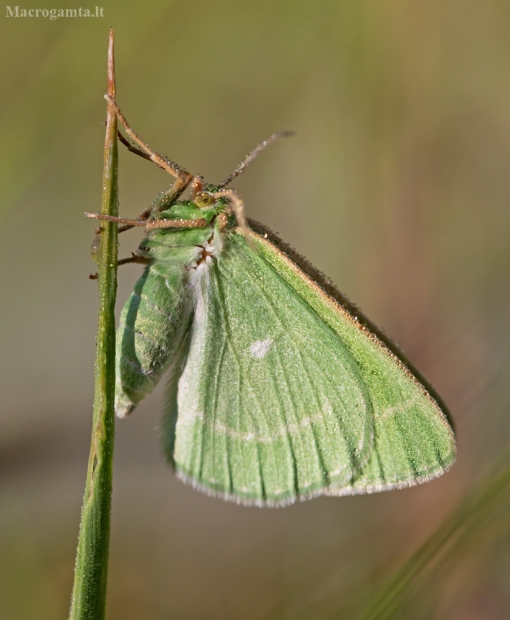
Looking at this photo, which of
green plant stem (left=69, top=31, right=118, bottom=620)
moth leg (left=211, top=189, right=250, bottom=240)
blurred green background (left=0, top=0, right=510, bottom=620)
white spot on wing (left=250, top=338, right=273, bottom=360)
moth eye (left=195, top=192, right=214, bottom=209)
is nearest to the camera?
green plant stem (left=69, top=31, right=118, bottom=620)

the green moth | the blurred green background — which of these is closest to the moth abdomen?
the green moth

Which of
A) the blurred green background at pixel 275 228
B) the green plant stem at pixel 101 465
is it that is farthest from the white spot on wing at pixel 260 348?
the blurred green background at pixel 275 228

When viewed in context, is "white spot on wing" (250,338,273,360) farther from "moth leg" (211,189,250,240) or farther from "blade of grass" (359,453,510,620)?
"blade of grass" (359,453,510,620)

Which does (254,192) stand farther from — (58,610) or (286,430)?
(58,610)

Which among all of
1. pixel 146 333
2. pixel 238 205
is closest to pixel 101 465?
pixel 146 333

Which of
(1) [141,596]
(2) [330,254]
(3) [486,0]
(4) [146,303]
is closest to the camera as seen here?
(4) [146,303]

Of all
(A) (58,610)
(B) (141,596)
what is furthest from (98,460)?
(B) (141,596)
